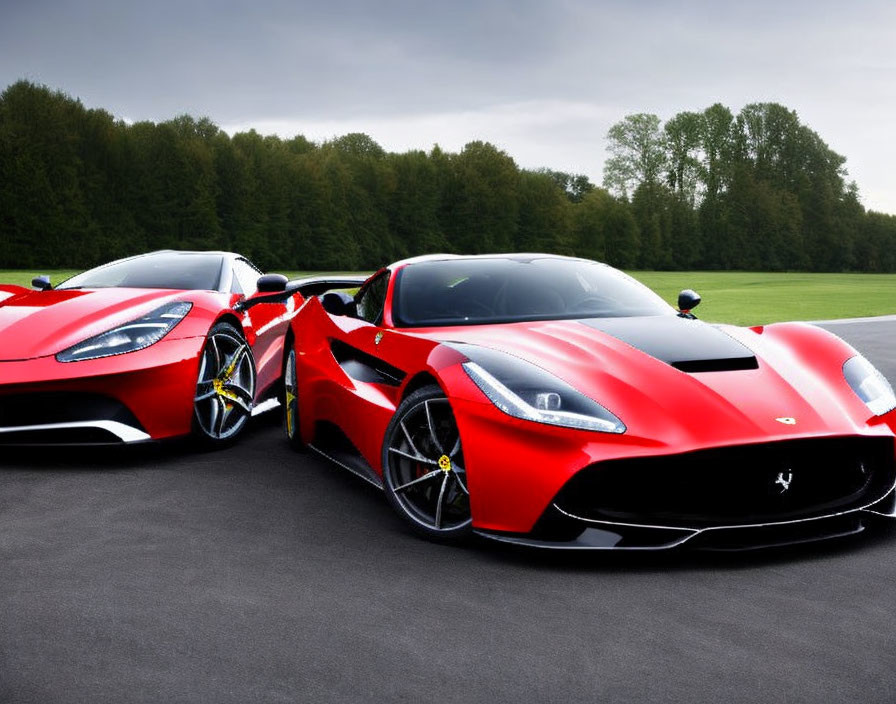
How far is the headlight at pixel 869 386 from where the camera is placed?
13.8 ft

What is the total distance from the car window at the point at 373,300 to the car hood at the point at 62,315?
1288 millimetres

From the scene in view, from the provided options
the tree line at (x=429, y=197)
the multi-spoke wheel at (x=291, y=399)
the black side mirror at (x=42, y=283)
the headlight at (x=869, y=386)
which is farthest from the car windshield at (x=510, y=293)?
the tree line at (x=429, y=197)

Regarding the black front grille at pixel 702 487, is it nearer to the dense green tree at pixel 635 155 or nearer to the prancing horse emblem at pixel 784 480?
the prancing horse emblem at pixel 784 480

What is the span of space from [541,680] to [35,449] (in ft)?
14.7

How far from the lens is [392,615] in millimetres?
3328

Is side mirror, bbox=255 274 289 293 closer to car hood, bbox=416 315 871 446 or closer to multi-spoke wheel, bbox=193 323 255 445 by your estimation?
multi-spoke wheel, bbox=193 323 255 445

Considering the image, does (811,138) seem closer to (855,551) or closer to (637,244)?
(637,244)

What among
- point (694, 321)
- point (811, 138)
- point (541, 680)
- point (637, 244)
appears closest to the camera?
point (541, 680)

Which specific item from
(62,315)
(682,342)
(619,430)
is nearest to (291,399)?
(62,315)

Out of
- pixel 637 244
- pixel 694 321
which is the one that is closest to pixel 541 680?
pixel 694 321

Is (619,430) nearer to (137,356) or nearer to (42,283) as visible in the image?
(137,356)

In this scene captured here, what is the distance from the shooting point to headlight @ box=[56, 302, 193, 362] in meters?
5.72

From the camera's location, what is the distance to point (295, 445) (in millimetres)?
6465

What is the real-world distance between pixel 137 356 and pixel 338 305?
117cm
